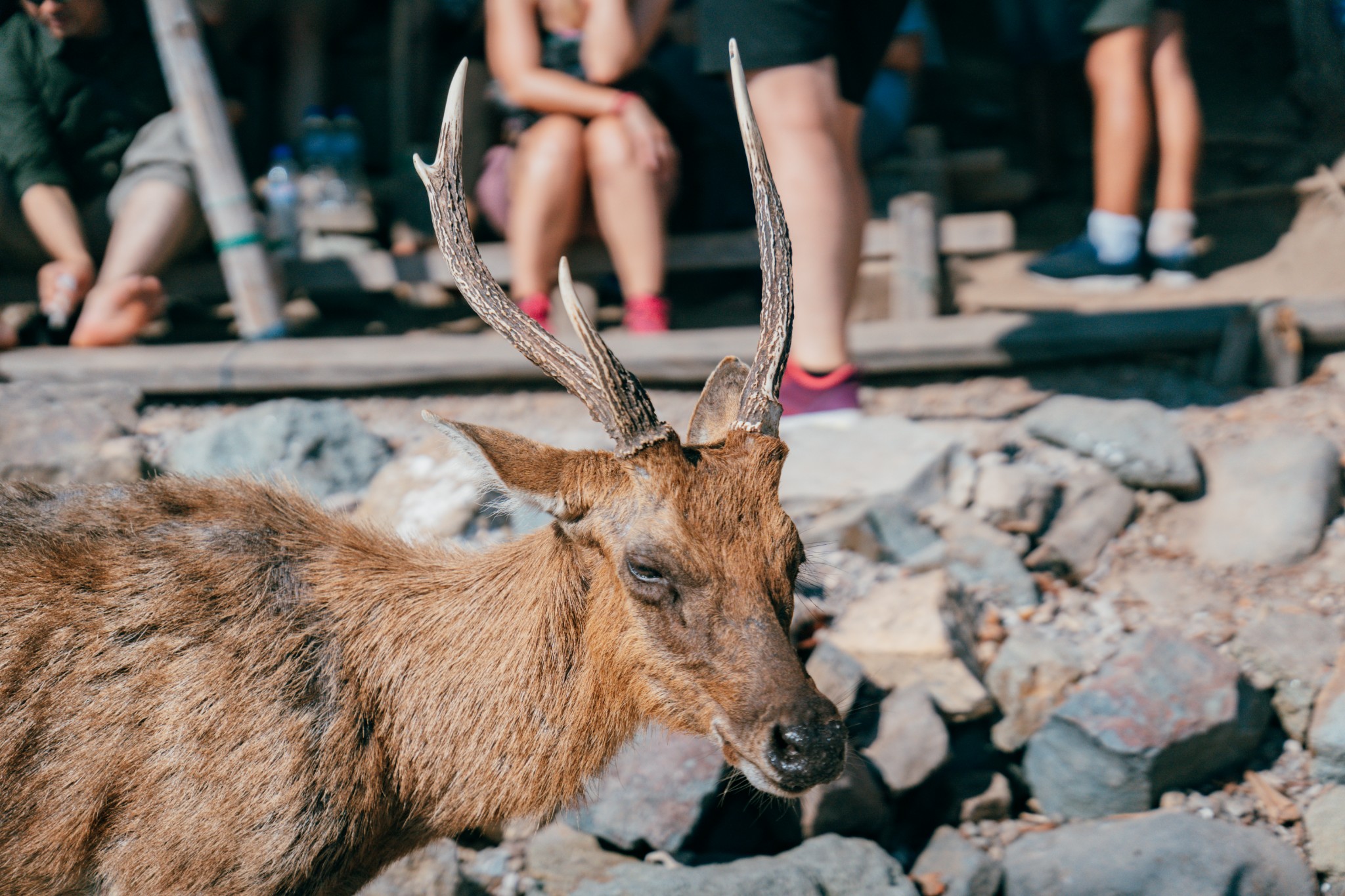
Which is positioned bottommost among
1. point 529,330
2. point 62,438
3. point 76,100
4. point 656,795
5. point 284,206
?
point 656,795

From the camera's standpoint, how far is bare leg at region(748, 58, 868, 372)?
4.53 metres

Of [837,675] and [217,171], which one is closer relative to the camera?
[837,675]

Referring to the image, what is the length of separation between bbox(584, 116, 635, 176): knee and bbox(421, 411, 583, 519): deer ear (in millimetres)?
3136

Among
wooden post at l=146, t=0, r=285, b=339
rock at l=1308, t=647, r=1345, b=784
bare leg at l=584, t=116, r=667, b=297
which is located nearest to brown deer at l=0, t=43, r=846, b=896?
rock at l=1308, t=647, r=1345, b=784

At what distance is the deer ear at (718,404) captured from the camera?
9.75ft

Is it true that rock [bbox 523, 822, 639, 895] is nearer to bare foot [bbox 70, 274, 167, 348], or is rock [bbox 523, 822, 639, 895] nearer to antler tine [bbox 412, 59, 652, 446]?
antler tine [bbox 412, 59, 652, 446]

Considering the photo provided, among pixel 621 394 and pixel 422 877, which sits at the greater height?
pixel 621 394

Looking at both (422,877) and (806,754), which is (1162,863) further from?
(422,877)

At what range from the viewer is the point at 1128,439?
14.9 feet

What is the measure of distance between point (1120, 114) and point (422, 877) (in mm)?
5122

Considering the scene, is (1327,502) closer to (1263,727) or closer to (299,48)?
(1263,727)

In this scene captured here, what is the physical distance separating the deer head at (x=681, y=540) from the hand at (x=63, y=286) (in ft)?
13.4

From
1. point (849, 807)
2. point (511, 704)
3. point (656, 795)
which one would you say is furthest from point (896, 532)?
point (511, 704)

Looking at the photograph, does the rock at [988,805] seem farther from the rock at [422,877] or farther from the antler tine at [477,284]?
the antler tine at [477,284]
